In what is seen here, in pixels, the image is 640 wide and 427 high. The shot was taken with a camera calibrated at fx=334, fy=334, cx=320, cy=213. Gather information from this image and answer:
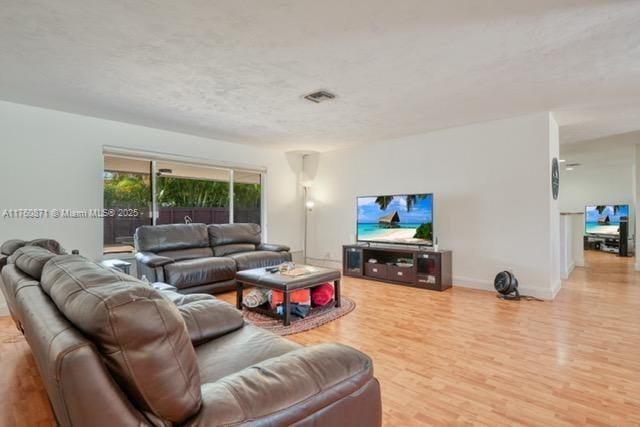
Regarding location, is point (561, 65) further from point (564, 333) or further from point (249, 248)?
point (249, 248)

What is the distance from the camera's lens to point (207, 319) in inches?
70.1

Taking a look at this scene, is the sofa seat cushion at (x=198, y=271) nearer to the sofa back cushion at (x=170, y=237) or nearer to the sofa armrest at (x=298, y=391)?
the sofa back cushion at (x=170, y=237)

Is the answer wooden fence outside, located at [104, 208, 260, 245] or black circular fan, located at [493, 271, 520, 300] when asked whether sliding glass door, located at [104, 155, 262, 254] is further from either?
black circular fan, located at [493, 271, 520, 300]

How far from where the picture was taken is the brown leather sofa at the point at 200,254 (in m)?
3.85

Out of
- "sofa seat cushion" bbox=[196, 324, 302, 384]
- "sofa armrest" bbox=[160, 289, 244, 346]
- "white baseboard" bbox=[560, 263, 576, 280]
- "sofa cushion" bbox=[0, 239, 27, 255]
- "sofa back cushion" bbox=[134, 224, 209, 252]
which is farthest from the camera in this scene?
"white baseboard" bbox=[560, 263, 576, 280]

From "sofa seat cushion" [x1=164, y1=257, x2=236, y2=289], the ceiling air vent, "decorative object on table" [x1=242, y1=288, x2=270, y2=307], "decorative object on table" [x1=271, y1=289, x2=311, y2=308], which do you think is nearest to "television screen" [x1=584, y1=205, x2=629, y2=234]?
the ceiling air vent

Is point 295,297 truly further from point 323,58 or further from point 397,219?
point 397,219

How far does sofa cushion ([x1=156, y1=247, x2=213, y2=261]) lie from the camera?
14.3 ft

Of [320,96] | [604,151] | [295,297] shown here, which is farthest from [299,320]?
[604,151]

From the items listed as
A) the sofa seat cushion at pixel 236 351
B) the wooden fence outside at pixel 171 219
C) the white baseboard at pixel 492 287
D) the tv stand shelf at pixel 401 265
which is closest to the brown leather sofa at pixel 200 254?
the wooden fence outside at pixel 171 219

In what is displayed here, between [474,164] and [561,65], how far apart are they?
1933mm

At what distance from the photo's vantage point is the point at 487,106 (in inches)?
149

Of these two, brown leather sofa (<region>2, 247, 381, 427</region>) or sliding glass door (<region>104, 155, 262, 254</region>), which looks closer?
brown leather sofa (<region>2, 247, 381, 427</region>)

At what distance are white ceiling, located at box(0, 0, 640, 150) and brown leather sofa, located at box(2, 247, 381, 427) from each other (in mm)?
1709
